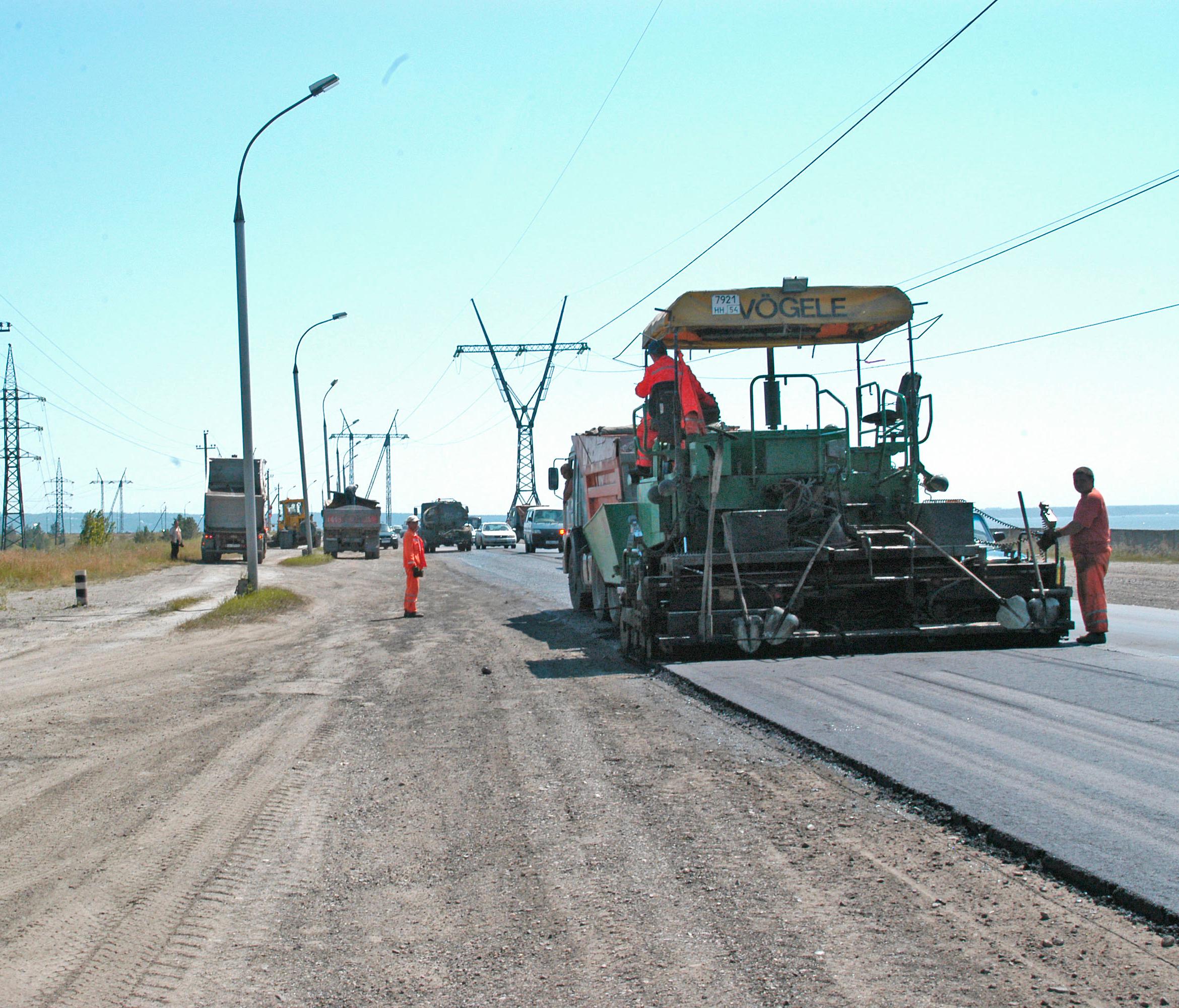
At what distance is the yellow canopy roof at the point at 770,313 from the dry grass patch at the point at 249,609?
898 centimetres

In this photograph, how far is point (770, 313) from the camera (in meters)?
10.2

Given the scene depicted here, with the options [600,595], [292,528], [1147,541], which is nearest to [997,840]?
[600,595]

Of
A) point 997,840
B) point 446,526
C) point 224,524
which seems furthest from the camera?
point 446,526

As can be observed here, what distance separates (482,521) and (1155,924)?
5690 centimetres

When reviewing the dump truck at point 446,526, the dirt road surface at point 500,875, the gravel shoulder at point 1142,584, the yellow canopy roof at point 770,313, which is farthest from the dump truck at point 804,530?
the dump truck at point 446,526

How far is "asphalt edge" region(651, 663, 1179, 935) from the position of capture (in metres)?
3.61

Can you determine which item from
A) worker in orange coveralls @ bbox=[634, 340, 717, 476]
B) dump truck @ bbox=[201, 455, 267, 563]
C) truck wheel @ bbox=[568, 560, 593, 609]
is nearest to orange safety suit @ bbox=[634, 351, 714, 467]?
worker in orange coveralls @ bbox=[634, 340, 717, 476]

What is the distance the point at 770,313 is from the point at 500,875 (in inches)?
278

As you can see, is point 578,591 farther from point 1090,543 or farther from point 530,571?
point 530,571

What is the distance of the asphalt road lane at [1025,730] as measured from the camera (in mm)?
4316

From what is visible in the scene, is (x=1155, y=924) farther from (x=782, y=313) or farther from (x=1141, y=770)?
(x=782, y=313)

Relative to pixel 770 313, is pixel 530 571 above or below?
below

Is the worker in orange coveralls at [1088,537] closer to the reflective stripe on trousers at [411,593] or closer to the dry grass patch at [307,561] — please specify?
the reflective stripe on trousers at [411,593]

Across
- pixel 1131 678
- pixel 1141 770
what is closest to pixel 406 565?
pixel 1131 678
